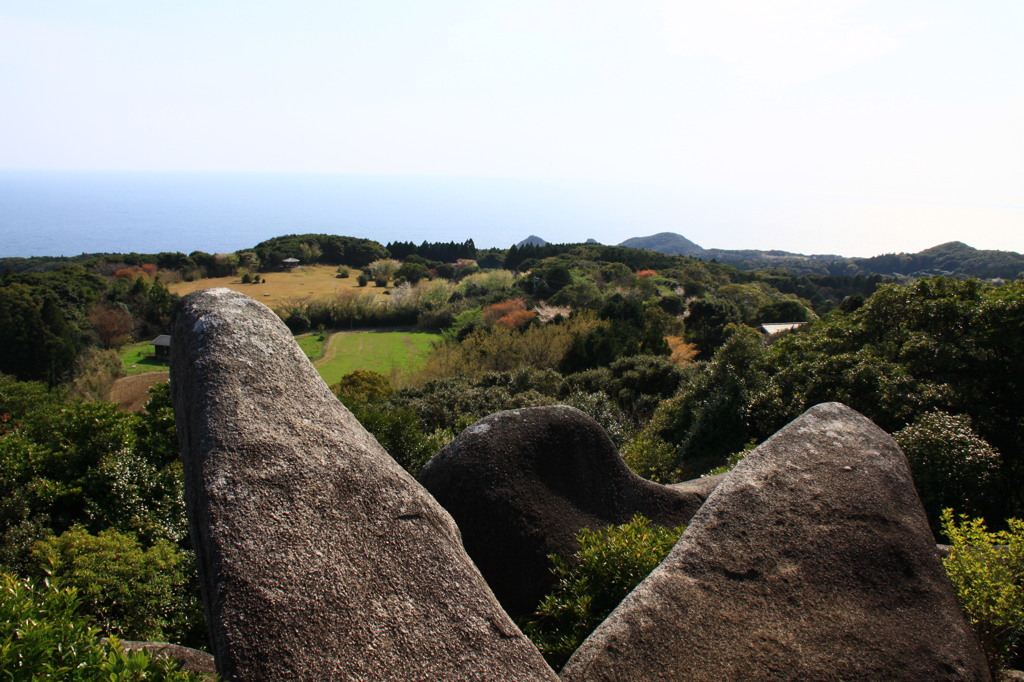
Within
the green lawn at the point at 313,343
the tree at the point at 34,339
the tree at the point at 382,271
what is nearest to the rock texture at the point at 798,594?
the green lawn at the point at 313,343

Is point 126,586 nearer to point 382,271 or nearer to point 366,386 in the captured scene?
point 366,386

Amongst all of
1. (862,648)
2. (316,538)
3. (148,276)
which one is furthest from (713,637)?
(148,276)

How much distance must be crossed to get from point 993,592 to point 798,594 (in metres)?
2.37

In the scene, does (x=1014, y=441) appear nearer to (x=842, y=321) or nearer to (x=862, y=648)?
(x=842, y=321)

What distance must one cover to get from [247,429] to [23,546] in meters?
11.4

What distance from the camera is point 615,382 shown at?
25.9 metres

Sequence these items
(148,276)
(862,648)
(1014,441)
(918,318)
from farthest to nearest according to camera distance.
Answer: (148,276), (918,318), (1014,441), (862,648)

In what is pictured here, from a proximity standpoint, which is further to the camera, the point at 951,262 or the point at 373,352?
the point at 951,262

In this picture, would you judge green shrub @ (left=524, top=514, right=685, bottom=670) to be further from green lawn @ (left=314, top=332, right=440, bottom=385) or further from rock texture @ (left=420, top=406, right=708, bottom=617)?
green lawn @ (left=314, top=332, right=440, bottom=385)

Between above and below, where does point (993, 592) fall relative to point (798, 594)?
below

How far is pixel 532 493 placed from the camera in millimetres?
7602

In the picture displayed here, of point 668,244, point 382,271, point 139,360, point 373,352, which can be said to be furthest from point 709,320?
point 668,244

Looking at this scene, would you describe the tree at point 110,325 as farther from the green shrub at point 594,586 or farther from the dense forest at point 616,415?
the green shrub at point 594,586

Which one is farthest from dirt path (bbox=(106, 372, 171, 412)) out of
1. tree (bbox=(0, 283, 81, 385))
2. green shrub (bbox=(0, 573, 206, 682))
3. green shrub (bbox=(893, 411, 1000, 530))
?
green shrub (bbox=(893, 411, 1000, 530))
